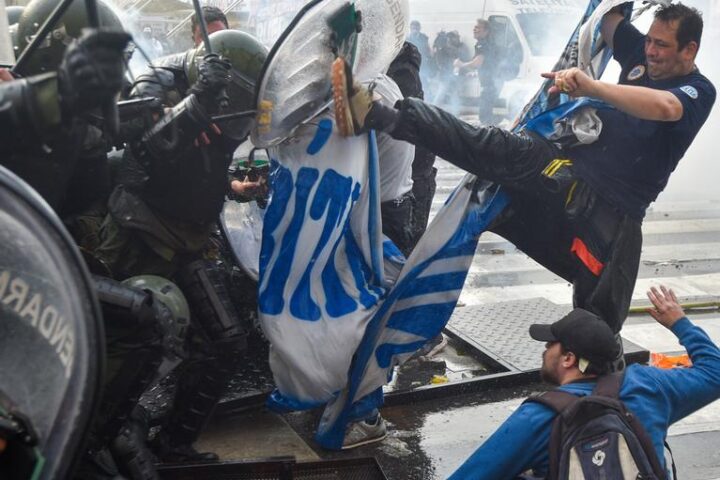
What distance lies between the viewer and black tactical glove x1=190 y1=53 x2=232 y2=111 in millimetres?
3047

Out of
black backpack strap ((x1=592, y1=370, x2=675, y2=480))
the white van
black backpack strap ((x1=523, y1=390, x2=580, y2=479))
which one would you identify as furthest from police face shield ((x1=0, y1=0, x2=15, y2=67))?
the white van

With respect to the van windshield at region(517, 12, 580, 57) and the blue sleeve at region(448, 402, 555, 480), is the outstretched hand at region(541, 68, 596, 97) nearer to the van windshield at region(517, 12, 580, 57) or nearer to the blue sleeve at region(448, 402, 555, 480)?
the blue sleeve at region(448, 402, 555, 480)

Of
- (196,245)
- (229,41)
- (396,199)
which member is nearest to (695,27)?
(396,199)

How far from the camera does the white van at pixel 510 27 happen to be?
1552 centimetres

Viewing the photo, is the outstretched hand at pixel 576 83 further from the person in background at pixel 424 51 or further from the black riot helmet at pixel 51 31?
the person in background at pixel 424 51

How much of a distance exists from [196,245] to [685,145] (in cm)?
203

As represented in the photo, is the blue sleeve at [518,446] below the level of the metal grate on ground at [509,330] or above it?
above

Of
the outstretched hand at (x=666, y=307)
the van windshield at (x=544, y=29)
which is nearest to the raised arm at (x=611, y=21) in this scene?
the outstretched hand at (x=666, y=307)

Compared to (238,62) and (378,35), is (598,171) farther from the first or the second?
(238,62)

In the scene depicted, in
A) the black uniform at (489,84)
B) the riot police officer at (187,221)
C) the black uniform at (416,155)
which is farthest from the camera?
the black uniform at (489,84)

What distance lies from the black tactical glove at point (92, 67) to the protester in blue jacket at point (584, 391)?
4.84 ft

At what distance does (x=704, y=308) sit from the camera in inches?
252

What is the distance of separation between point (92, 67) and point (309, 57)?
4.70 feet

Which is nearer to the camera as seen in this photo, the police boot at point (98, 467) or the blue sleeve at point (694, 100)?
the police boot at point (98, 467)
